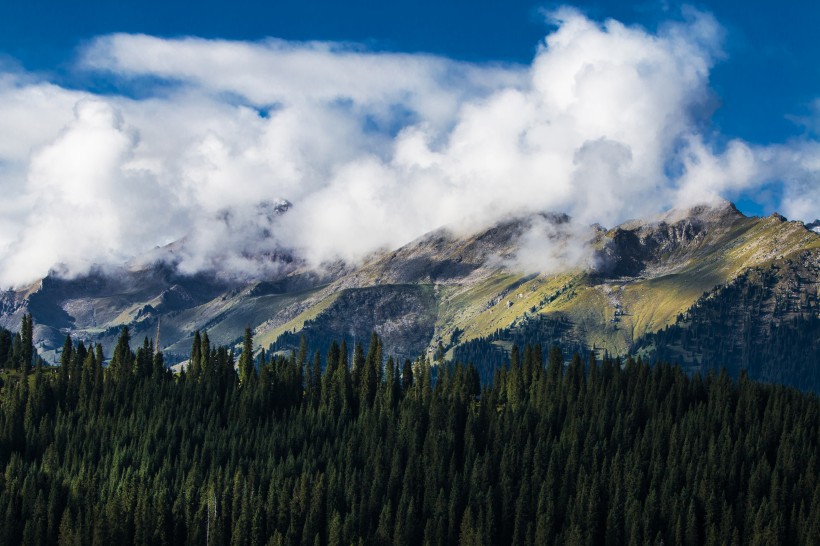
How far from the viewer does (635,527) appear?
199375 mm

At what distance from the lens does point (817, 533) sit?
196375mm

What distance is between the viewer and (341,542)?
200 metres

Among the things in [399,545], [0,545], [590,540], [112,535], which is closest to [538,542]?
[590,540]

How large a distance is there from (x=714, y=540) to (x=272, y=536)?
8601cm

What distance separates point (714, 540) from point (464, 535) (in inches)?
1916

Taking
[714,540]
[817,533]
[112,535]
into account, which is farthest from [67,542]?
[817,533]

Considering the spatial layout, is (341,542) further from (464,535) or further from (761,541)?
(761,541)

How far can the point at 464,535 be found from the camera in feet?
648

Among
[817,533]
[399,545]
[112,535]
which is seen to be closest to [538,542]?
[399,545]

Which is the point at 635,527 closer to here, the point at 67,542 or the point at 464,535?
the point at 464,535

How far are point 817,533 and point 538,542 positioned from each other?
178 ft

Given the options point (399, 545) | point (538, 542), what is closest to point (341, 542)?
point (399, 545)

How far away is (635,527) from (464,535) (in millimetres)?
33914

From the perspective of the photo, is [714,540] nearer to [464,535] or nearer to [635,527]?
[635,527]
